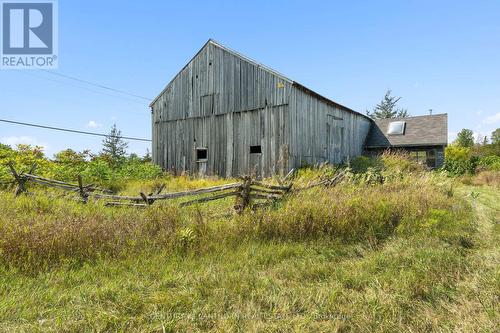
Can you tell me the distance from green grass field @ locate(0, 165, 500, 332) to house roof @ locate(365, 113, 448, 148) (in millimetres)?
16513

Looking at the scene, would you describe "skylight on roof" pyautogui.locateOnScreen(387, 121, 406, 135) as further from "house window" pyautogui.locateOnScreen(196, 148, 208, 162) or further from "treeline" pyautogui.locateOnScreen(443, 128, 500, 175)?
"house window" pyautogui.locateOnScreen(196, 148, 208, 162)

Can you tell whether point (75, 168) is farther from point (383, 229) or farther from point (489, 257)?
A: point (489, 257)

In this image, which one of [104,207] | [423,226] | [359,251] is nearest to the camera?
[359,251]

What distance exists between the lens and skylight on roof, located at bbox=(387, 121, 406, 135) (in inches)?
899

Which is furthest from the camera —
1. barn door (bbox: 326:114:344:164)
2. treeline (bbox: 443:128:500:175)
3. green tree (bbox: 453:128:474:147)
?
green tree (bbox: 453:128:474:147)

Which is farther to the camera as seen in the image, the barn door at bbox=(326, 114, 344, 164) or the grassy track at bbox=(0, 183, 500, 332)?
the barn door at bbox=(326, 114, 344, 164)

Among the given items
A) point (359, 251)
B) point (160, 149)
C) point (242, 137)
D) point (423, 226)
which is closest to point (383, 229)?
point (423, 226)

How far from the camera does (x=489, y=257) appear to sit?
4375 mm

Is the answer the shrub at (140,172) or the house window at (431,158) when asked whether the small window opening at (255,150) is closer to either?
the shrub at (140,172)

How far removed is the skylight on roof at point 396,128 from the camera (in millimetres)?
22830

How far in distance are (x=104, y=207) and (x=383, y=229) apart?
644cm

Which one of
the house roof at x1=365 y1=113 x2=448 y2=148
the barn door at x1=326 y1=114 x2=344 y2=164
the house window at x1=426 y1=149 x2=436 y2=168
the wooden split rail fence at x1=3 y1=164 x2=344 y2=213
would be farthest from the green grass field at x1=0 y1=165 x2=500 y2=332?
the house window at x1=426 y1=149 x2=436 y2=168

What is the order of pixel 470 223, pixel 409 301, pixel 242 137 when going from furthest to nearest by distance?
pixel 242 137
pixel 470 223
pixel 409 301

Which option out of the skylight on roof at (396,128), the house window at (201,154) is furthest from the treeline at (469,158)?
the house window at (201,154)
